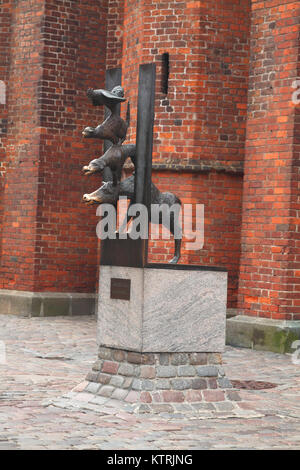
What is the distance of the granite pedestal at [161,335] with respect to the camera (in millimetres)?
6789

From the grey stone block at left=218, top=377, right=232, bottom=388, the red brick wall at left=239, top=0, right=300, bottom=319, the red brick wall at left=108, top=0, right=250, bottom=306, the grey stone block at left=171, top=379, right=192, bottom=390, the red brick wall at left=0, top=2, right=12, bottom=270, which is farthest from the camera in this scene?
the red brick wall at left=0, top=2, right=12, bottom=270

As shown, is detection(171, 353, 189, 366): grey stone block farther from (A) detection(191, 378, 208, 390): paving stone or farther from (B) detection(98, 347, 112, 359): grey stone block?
(B) detection(98, 347, 112, 359): grey stone block

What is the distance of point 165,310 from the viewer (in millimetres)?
6875

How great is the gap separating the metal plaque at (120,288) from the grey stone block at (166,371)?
604 millimetres

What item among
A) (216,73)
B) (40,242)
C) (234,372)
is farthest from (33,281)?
(234,372)

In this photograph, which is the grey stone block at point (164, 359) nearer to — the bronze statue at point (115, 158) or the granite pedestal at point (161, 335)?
the granite pedestal at point (161, 335)

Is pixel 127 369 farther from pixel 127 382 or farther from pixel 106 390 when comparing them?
pixel 106 390

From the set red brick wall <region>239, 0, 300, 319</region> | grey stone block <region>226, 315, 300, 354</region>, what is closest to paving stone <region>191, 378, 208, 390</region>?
grey stone block <region>226, 315, 300, 354</region>

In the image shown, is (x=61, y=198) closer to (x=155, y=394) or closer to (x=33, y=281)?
(x=33, y=281)

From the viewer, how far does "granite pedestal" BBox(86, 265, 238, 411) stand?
6.79 m

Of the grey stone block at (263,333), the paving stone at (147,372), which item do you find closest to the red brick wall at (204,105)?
the grey stone block at (263,333)

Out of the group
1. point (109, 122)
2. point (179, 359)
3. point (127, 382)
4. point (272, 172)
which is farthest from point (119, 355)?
point (272, 172)

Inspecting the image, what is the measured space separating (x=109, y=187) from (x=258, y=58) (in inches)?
190

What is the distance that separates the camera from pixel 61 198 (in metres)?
14.5
